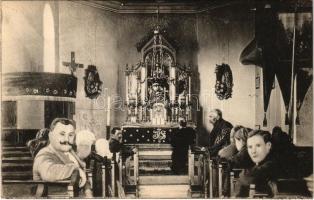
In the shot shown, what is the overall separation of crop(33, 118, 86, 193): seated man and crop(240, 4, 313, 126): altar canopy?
82.7 inches

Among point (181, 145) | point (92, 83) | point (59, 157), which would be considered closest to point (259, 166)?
point (181, 145)

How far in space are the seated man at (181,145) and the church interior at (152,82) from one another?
0.04 m

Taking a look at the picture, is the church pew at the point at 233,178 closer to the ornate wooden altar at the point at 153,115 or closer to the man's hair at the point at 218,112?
the ornate wooden altar at the point at 153,115

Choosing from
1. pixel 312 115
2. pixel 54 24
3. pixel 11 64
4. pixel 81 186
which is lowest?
pixel 81 186

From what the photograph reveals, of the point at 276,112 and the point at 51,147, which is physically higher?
the point at 276,112

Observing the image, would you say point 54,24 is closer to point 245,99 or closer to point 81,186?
point 81,186

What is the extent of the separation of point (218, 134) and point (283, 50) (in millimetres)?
1179

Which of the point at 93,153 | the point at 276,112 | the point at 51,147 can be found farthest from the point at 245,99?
the point at 51,147

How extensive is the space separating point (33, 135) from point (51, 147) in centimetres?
24

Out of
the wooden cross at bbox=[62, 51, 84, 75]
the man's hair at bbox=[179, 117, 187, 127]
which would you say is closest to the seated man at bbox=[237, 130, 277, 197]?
the man's hair at bbox=[179, 117, 187, 127]

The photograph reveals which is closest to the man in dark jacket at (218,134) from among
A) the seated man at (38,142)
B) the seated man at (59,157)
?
the seated man at (59,157)

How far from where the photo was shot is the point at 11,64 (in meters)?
5.19

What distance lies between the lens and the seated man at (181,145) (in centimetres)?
547

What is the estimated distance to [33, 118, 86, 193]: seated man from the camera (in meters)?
5.22
